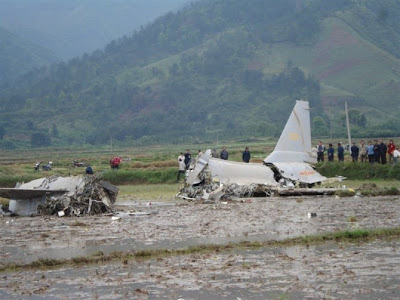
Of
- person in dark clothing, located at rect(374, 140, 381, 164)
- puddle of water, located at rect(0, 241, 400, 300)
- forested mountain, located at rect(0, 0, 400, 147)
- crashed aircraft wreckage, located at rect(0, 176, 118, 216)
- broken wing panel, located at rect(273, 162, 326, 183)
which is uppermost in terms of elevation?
forested mountain, located at rect(0, 0, 400, 147)

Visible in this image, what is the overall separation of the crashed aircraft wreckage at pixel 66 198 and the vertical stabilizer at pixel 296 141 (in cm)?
917

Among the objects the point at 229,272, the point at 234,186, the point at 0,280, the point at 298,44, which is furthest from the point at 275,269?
the point at 298,44

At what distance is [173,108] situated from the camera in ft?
498

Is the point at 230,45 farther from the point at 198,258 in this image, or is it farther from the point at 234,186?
the point at 198,258

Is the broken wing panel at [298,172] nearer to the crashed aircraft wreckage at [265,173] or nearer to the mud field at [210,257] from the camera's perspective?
the crashed aircraft wreckage at [265,173]

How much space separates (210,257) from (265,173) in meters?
15.0

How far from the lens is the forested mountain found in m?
136

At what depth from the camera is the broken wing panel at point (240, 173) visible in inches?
1121

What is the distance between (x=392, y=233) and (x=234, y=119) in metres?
127

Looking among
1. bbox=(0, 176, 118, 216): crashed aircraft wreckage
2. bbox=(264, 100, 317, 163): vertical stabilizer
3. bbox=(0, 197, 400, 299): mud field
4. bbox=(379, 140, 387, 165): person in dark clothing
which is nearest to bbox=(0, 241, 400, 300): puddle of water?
bbox=(0, 197, 400, 299): mud field

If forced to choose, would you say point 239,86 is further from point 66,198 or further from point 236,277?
point 236,277

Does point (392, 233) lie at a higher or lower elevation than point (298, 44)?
lower

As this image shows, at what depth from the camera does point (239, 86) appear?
162m

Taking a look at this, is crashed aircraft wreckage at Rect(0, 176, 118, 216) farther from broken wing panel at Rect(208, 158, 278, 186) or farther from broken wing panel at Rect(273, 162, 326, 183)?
broken wing panel at Rect(273, 162, 326, 183)
